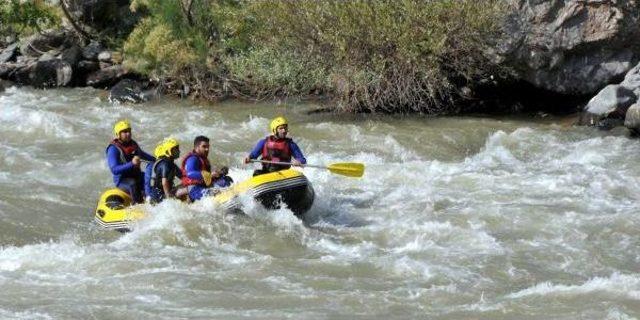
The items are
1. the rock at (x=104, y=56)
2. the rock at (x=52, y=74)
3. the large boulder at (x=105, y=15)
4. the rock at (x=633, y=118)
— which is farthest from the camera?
the large boulder at (x=105, y=15)

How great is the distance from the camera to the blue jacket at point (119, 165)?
9992mm

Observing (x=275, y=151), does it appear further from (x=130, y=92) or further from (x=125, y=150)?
(x=130, y=92)

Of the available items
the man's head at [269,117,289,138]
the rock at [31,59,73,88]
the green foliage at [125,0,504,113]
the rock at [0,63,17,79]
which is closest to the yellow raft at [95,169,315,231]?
the man's head at [269,117,289,138]

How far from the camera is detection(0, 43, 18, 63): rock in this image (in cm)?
2044

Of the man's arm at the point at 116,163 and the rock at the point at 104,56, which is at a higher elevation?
the rock at the point at 104,56

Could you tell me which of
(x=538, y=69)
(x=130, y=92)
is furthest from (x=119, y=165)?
(x=538, y=69)

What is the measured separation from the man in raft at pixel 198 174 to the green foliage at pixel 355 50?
235 inches

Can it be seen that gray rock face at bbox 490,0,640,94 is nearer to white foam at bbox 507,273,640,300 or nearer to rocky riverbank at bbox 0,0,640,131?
rocky riverbank at bbox 0,0,640,131

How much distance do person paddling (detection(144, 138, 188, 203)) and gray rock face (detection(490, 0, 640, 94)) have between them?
25.1 feet

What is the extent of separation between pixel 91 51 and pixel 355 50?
7065 millimetres

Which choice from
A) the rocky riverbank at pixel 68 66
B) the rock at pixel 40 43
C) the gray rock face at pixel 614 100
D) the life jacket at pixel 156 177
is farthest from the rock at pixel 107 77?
the life jacket at pixel 156 177

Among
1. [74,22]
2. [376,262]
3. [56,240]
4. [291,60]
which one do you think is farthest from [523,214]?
[74,22]

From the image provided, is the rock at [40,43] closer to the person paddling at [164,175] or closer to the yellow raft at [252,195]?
the yellow raft at [252,195]

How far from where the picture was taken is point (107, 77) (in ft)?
62.8
